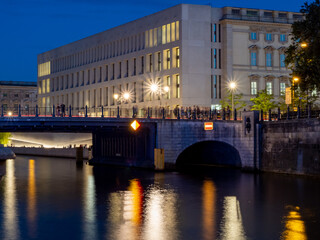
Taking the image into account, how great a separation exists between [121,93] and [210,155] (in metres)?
38.7

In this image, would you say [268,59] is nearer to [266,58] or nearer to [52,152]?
[266,58]

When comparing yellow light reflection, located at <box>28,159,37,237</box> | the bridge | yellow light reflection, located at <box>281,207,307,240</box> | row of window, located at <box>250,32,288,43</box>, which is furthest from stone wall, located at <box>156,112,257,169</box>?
row of window, located at <box>250,32,288,43</box>

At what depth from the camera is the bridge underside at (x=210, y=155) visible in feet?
243

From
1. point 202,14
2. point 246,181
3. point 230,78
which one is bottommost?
point 246,181

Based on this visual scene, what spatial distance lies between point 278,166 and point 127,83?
55.9 meters

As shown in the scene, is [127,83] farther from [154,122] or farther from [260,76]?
[154,122]

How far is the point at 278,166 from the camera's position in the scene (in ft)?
202

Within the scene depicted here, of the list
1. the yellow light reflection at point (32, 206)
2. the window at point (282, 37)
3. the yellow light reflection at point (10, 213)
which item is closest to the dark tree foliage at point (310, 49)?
the yellow light reflection at point (32, 206)

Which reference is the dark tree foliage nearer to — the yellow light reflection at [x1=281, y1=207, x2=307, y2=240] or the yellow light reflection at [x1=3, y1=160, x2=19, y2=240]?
the yellow light reflection at [x1=281, y1=207, x2=307, y2=240]

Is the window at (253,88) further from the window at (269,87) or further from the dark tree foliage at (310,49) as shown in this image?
the dark tree foliage at (310,49)

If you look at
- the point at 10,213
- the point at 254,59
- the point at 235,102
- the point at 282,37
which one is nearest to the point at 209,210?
the point at 10,213

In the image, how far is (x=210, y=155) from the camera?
7919 cm

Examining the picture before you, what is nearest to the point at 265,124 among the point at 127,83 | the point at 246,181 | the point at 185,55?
the point at 246,181

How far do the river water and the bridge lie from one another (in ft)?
22.8
